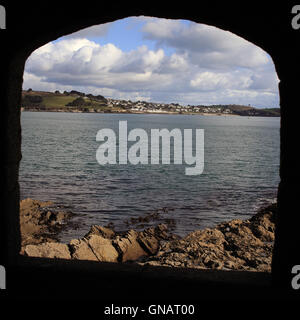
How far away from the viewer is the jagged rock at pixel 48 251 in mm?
8023

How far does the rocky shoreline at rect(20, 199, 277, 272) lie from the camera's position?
329 inches

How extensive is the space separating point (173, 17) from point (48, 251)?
6256mm

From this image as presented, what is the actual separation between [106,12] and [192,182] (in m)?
17.7

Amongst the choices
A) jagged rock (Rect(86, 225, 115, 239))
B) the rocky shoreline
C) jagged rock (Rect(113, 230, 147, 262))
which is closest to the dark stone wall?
the rocky shoreline

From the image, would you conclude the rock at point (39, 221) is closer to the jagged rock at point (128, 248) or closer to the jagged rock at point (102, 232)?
the jagged rock at point (102, 232)

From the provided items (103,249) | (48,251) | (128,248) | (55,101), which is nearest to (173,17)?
(48,251)

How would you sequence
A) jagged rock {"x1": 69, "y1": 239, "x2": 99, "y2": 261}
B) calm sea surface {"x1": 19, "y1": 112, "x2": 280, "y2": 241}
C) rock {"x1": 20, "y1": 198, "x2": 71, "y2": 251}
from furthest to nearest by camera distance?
calm sea surface {"x1": 19, "y1": 112, "x2": 280, "y2": 241}, rock {"x1": 20, "y1": 198, "x2": 71, "y2": 251}, jagged rock {"x1": 69, "y1": 239, "x2": 99, "y2": 261}

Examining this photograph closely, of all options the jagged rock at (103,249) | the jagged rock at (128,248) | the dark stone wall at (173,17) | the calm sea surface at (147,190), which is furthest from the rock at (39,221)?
the dark stone wall at (173,17)

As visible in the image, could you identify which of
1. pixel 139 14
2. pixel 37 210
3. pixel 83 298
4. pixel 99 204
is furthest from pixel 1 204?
pixel 99 204

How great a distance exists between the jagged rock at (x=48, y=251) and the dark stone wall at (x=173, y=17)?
11.9ft

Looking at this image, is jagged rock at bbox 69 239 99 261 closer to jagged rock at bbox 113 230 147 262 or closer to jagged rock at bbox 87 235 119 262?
jagged rock at bbox 87 235 119 262

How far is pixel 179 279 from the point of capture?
4.27 m

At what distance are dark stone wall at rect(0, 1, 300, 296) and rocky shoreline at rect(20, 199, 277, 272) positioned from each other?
3.80m
